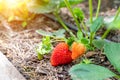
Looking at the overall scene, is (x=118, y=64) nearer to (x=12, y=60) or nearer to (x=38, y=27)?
(x=12, y=60)

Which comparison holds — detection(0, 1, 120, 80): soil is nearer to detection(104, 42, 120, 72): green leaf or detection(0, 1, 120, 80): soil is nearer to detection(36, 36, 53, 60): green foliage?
detection(36, 36, 53, 60): green foliage

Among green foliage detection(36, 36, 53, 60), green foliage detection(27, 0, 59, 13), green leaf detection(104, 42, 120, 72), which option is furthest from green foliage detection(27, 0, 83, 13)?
green leaf detection(104, 42, 120, 72)

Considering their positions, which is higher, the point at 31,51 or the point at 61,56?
the point at 31,51

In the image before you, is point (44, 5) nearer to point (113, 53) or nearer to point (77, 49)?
point (77, 49)

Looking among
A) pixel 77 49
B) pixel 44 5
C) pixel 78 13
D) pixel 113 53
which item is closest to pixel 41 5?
pixel 44 5

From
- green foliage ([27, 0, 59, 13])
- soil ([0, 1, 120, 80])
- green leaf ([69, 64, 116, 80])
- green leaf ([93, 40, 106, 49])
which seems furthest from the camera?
green foliage ([27, 0, 59, 13])

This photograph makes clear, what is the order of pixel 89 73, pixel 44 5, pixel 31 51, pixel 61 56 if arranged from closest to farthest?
pixel 89 73
pixel 61 56
pixel 31 51
pixel 44 5

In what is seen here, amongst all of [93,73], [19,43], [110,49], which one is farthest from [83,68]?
[19,43]
